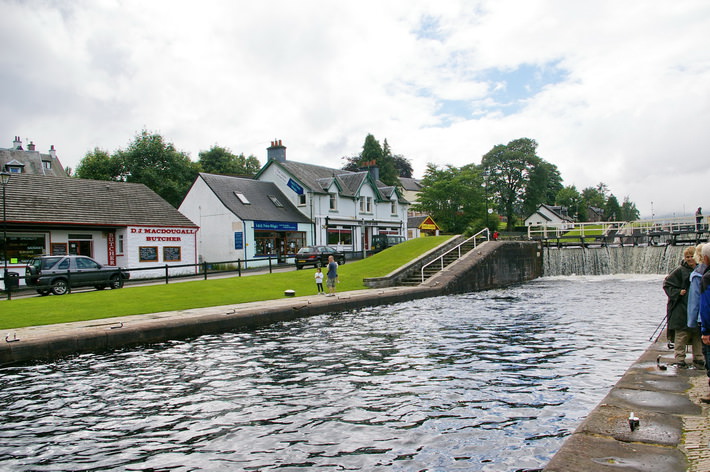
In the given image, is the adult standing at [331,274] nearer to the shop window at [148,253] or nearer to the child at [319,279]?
the child at [319,279]

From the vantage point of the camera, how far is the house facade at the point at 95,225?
29.1m

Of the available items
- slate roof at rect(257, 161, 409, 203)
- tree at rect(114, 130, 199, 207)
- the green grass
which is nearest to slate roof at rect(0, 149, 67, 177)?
tree at rect(114, 130, 199, 207)

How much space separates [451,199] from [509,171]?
25035 mm

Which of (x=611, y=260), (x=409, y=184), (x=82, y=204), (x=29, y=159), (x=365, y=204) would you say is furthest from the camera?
(x=409, y=184)

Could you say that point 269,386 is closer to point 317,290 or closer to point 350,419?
point 350,419

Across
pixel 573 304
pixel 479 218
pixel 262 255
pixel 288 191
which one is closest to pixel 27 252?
pixel 262 255

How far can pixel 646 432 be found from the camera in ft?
17.5

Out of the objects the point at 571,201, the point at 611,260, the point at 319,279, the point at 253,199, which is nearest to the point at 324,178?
the point at 253,199

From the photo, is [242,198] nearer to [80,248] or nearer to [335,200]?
[335,200]

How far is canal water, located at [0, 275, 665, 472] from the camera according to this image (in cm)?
633

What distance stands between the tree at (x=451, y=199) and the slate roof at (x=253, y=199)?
2387 cm

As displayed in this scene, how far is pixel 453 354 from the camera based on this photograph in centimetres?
1169

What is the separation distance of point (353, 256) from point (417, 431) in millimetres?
35965

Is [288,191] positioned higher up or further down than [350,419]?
higher up
